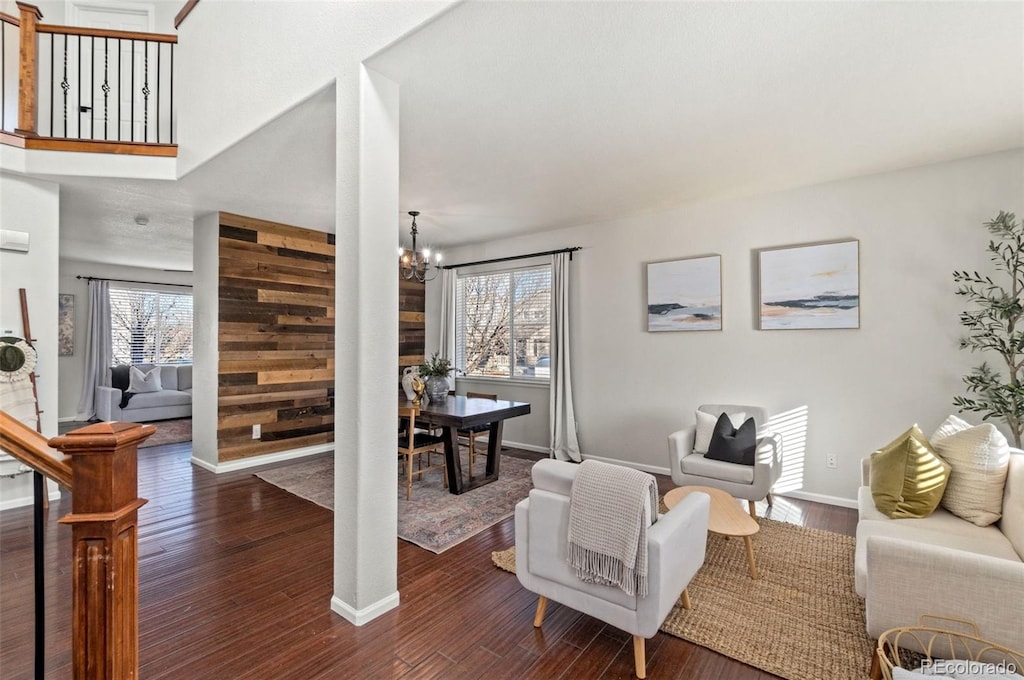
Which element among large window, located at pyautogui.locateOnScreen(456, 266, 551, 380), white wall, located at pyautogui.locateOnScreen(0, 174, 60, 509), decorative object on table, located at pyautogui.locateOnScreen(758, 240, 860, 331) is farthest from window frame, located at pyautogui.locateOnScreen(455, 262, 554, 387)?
white wall, located at pyautogui.locateOnScreen(0, 174, 60, 509)

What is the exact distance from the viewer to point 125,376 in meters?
7.67

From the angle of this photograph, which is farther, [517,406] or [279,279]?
[279,279]

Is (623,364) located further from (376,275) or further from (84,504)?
(84,504)

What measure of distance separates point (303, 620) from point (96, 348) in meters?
8.22

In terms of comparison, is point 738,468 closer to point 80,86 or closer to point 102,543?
point 102,543

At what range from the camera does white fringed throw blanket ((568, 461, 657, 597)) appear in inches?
71.2

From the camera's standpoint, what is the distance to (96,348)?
7.75m

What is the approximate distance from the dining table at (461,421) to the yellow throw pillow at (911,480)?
2678 mm

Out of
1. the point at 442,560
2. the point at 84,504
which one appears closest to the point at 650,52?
the point at 84,504

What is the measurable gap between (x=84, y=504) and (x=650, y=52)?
259cm

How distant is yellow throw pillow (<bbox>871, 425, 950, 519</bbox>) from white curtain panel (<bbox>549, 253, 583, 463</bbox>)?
9.66ft

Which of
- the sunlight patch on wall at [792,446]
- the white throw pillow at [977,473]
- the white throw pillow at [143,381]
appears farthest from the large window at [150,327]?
the white throw pillow at [977,473]

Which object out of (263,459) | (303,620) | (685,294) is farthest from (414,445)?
(685,294)

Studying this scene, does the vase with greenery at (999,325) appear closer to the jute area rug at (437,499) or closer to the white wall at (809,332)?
the white wall at (809,332)
